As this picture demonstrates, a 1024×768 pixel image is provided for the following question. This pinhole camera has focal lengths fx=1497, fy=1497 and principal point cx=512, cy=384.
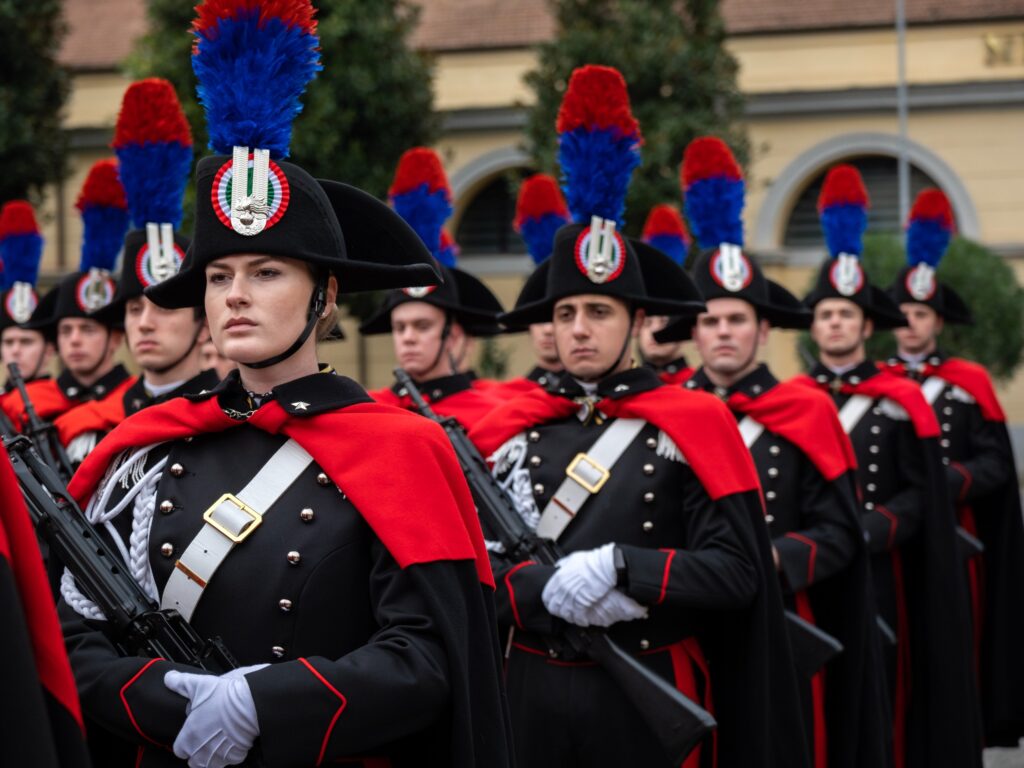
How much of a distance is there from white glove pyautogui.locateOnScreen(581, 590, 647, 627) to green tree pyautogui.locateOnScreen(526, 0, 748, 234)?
12.2m

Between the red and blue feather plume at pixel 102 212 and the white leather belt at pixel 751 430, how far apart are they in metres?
2.78

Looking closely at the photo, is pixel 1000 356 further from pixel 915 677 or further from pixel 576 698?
pixel 576 698

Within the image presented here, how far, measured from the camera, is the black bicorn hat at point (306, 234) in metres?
3.05

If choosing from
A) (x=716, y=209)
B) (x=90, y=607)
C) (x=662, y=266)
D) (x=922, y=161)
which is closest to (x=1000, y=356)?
(x=922, y=161)

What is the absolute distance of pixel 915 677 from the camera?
23.7 feet

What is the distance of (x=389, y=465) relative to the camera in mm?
3080

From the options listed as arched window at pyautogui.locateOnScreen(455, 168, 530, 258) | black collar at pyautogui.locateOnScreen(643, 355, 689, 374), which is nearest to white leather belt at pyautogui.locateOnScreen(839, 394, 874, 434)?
black collar at pyautogui.locateOnScreen(643, 355, 689, 374)

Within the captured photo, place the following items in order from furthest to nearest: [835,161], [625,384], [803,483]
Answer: [835,161]
[803,483]
[625,384]

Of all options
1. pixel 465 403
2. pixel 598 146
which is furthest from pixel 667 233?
pixel 598 146

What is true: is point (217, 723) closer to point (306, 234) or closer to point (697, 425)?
point (306, 234)

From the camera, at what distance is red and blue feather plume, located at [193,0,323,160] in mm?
3064

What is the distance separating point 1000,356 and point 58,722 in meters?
16.6

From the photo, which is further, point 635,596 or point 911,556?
point 911,556

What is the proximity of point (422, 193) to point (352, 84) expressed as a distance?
960 centimetres
